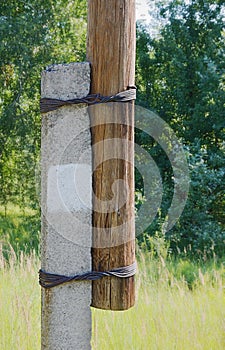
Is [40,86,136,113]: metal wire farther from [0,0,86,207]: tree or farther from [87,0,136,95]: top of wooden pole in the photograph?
[0,0,86,207]: tree

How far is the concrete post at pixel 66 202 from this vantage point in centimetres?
198

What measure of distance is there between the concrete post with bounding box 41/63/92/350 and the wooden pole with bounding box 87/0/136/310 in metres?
0.04

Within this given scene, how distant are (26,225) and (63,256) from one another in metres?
5.53

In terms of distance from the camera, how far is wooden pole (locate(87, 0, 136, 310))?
1965mm

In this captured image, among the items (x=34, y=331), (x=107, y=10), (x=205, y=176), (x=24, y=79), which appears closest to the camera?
(x=107, y=10)

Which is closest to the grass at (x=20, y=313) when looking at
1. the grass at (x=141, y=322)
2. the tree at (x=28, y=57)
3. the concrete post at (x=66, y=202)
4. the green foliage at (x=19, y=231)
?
the grass at (x=141, y=322)

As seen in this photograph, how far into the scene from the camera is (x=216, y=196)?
21.4ft

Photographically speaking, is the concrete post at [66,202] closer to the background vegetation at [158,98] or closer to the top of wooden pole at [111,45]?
the top of wooden pole at [111,45]

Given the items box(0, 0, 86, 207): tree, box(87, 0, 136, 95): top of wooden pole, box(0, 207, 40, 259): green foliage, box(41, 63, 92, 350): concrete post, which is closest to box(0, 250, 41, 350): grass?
→ box(41, 63, 92, 350): concrete post

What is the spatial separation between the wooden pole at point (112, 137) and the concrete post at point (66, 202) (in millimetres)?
38

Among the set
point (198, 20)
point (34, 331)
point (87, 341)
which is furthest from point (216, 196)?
point (87, 341)

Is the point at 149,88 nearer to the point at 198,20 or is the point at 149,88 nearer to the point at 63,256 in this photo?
the point at 198,20

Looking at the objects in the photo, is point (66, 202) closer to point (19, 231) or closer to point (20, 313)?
point (20, 313)

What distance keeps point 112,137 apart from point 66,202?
11.8 inches
